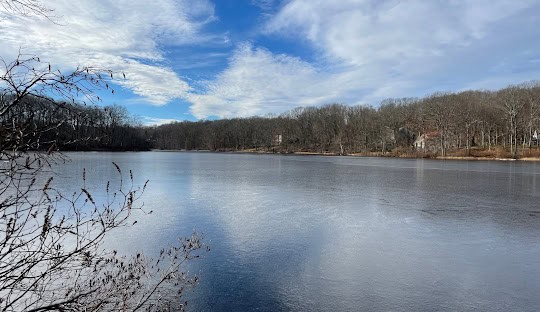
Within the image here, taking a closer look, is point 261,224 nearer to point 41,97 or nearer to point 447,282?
point 447,282

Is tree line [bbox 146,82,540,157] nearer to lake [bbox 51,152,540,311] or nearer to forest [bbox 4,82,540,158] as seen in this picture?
forest [bbox 4,82,540,158]

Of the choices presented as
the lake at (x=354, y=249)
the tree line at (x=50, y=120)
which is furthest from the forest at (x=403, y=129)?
the tree line at (x=50, y=120)

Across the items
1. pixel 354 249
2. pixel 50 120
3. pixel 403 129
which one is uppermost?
pixel 403 129

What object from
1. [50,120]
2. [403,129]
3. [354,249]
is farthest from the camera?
[403,129]

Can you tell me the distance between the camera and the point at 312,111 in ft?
339

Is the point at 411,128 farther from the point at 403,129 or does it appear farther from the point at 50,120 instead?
the point at 50,120

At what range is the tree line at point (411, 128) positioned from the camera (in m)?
58.9

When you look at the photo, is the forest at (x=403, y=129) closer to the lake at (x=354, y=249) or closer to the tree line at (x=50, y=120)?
the lake at (x=354, y=249)

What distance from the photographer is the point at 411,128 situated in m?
77.2

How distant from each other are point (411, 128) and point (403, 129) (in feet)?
7.54

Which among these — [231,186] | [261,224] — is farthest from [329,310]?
[231,186]

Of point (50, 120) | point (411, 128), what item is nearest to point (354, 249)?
point (50, 120)

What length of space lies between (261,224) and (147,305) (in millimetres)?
4823

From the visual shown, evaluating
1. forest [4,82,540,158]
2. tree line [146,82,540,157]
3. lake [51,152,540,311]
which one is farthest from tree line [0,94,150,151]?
tree line [146,82,540,157]
